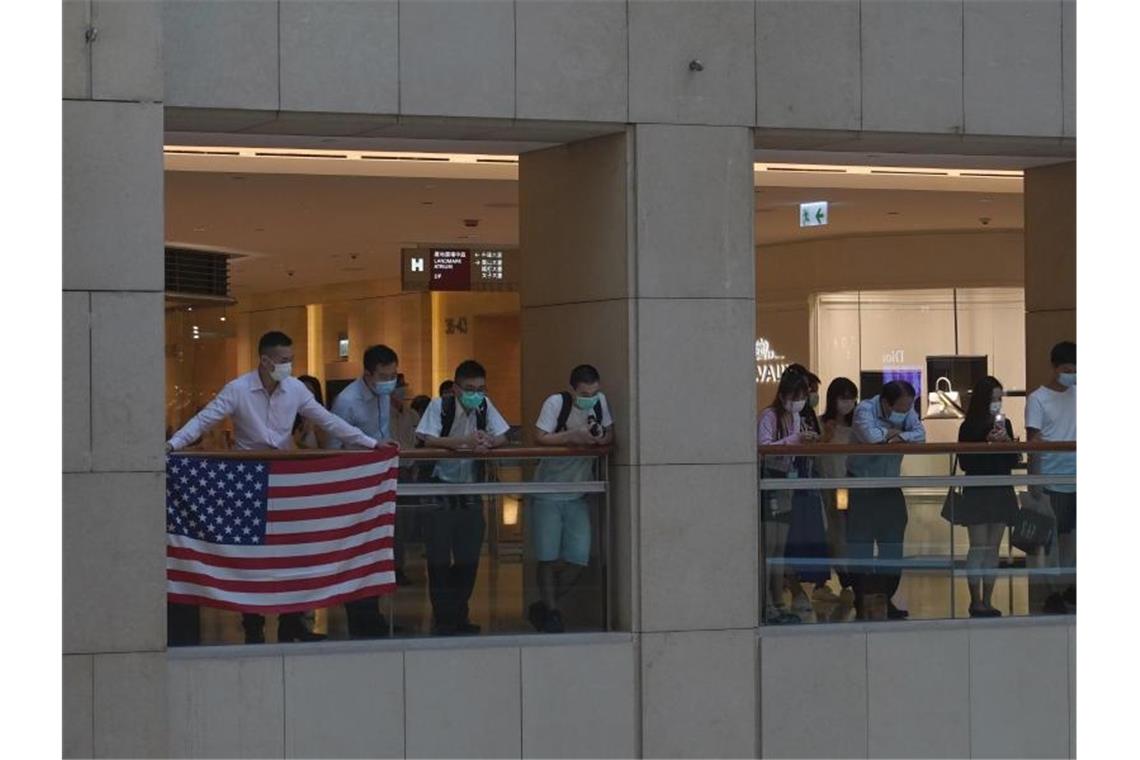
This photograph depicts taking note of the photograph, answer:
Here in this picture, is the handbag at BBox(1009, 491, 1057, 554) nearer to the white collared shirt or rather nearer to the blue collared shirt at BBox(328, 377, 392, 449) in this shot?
the blue collared shirt at BBox(328, 377, 392, 449)

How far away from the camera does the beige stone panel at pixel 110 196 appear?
1064cm

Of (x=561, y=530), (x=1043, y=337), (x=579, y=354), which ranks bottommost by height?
(x=561, y=530)

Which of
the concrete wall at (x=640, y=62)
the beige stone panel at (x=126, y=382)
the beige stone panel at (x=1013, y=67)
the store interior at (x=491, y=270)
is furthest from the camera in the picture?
the store interior at (x=491, y=270)

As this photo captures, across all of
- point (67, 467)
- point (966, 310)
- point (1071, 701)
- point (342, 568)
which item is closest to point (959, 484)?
point (1071, 701)

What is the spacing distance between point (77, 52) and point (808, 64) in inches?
182

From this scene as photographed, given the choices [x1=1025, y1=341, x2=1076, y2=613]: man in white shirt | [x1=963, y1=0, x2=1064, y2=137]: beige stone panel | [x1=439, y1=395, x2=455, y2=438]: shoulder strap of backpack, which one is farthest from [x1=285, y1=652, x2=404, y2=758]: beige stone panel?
[x1=963, y1=0, x2=1064, y2=137]: beige stone panel

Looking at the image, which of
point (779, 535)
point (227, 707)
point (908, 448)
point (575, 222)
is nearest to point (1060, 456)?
point (908, 448)

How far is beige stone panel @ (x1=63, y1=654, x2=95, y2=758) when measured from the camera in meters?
10.6

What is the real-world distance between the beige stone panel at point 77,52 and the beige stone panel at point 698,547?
4123 millimetres

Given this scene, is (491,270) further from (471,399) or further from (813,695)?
(813,695)

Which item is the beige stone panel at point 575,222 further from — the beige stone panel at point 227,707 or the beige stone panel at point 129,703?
the beige stone panel at point 129,703

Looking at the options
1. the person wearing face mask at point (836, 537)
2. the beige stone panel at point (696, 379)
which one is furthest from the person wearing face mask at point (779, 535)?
the beige stone panel at point (696, 379)

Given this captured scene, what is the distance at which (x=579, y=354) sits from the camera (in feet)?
41.7

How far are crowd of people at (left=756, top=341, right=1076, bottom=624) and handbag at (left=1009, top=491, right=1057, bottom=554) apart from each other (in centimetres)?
1
